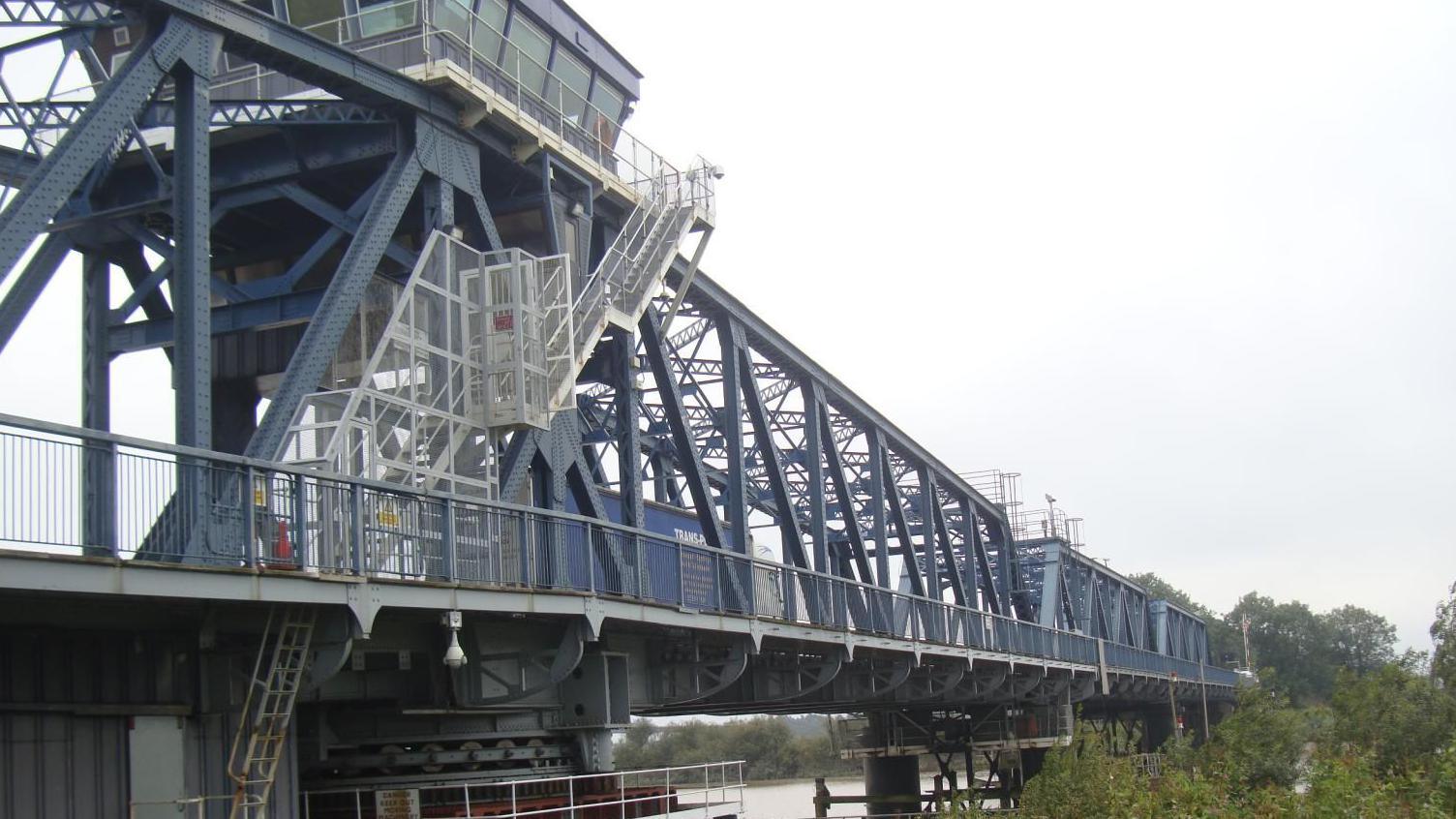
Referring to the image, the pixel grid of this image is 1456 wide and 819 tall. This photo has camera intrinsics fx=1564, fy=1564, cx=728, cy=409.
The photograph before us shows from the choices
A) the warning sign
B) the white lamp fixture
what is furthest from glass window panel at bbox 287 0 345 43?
the warning sign

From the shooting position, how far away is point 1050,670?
57500 millimetres

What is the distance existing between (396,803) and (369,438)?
17.3ft

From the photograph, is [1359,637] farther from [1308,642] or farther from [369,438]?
[369,438]

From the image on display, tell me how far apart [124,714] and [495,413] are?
9.25 metres

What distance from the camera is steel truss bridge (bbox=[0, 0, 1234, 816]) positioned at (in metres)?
16.9

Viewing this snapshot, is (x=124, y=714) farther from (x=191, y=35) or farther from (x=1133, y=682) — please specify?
(x=1133, y=682)

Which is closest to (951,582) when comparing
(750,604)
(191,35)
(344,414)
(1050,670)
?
(1050,670)

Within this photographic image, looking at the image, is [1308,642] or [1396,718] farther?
[1308,642]

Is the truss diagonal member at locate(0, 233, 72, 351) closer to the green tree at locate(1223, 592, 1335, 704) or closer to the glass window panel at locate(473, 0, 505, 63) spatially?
the glass window panel at locate(473, 0, 505, 63)

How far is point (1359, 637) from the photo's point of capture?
184 meters

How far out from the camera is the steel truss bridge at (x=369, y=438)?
16.9 m

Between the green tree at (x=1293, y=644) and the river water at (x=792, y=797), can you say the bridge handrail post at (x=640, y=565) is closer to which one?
the river water at (x=792, y=797)

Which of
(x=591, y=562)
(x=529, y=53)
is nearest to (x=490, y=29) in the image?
(x=529, y=53)

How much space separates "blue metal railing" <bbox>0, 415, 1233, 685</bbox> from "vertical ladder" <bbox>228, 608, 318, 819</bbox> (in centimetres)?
79
